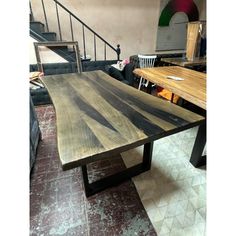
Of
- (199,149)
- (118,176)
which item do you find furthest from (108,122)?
(199,149)

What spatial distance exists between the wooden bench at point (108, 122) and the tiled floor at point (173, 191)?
0.16m

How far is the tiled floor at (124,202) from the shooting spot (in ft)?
3.95

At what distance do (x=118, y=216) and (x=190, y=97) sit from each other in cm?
104

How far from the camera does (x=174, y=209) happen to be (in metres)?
1.33

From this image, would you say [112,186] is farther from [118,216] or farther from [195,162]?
[195,162]

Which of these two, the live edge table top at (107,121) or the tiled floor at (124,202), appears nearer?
the live edge table top at (107,121)

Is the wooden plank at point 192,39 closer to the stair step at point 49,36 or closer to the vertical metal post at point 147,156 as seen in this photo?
the vertical metal post at point 147,156

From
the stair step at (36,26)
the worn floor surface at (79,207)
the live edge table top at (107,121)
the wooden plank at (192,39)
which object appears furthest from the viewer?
the stair step at (36,26)

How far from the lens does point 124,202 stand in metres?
1.38

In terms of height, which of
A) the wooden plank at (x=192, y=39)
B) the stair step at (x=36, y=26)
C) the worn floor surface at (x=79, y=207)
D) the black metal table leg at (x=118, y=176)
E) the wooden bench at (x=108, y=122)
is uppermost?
the stair step at (x=36, y=26)

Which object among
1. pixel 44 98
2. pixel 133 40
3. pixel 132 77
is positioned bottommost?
pixel 44 98

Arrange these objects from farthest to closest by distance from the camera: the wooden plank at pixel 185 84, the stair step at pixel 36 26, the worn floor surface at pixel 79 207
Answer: the stair step at pixel 36 26, the wooden plank at pixel 185 84, the worn floor surface at pixel 79 207

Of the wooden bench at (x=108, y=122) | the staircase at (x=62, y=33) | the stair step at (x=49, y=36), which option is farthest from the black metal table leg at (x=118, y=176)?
the stair step at (x=49, y=36)
